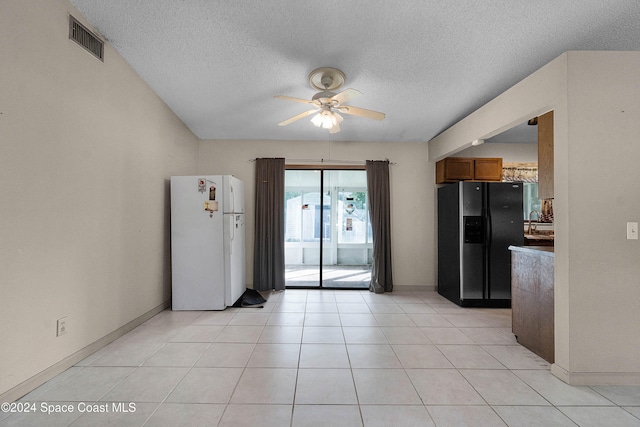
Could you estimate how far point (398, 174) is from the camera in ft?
16.4

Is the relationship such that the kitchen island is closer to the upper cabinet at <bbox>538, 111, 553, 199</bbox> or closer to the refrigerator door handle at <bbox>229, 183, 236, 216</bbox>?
the upper cabinet at <bbox>538, 111, 553, 199</bbox>

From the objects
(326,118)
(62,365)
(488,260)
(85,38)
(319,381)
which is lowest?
(319,381)

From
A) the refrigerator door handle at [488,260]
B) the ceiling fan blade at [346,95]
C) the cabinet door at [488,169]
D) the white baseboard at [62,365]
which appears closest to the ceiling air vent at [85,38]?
the ceiling fan blade at [346,95]

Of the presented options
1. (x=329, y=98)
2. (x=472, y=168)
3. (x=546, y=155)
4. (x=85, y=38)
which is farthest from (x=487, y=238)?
(x=85, y=38)

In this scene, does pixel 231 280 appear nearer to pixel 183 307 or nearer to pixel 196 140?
pixel 183 307

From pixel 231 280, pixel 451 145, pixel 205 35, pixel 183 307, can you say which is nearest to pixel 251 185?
pixel 231 280

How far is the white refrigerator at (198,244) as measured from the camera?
12.2 feet

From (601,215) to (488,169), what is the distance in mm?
2674

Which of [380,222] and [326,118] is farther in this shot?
[380,222]

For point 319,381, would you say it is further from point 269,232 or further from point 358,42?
point 269,232

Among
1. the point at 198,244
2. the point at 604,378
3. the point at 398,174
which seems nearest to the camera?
the point at 604,378

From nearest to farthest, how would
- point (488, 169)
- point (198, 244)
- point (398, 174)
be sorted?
1. point (198, 244)
2. point (488, 169)
3. point (398, 174)

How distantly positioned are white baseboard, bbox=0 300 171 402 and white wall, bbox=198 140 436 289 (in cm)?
248

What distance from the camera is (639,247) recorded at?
207cm
